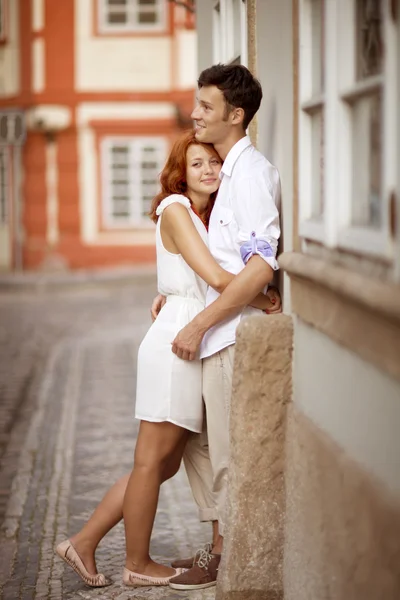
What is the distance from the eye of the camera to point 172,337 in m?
4.92

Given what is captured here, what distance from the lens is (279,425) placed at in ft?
15.0

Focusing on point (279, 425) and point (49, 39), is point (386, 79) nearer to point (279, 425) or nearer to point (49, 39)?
point (279, 425)

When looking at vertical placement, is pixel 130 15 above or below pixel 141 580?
above

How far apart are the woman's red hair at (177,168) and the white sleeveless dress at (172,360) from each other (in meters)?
0.06

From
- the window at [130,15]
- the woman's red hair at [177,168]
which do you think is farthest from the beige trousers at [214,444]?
the window at [130,15]

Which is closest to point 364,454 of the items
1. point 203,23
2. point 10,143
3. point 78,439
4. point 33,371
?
point 203,23

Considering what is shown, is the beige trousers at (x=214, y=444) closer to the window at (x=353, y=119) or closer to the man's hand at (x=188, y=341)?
the man's hand at (x=188, y=341)

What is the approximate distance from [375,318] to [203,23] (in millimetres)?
5307

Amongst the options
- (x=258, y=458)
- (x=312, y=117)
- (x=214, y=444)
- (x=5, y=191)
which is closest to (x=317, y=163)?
(x=312, y=117)

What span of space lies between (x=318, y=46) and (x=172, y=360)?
1372mm

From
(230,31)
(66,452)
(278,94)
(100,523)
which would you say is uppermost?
(230,31)

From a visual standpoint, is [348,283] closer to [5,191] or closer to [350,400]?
[350,400]

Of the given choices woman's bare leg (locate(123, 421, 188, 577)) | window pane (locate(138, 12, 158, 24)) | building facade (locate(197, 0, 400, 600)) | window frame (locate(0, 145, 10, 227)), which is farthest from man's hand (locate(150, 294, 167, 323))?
window pane (locate(138, 12, 158, 24))

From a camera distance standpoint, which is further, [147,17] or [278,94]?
[147,17]
